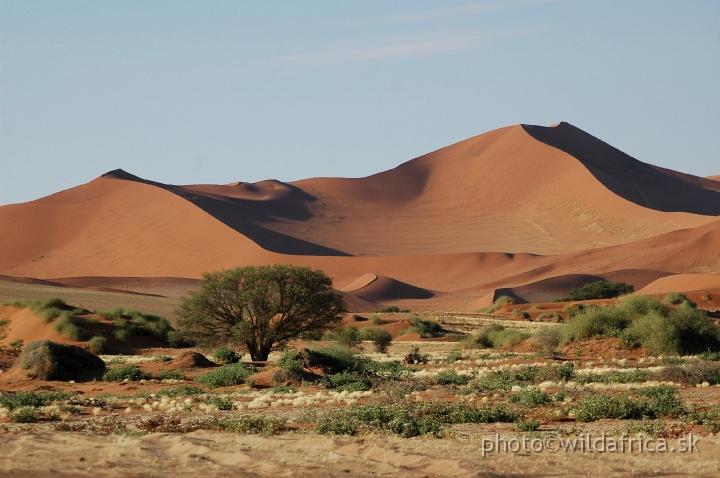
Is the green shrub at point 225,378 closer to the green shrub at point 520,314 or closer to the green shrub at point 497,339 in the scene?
the green shrub at point 497,339

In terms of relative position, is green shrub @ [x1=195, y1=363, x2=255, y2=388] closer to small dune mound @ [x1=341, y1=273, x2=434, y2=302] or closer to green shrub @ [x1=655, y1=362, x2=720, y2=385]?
green shrub @ [x1=655, y1=362, x2=720, y2=385]

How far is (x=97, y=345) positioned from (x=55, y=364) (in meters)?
11.1

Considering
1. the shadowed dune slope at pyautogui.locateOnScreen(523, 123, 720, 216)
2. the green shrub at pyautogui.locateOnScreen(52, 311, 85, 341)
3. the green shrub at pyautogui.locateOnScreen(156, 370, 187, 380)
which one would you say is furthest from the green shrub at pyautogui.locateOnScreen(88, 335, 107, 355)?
the shadowed dune slope at pyautogui.locateOnScreen(523, 123, 720, 216)

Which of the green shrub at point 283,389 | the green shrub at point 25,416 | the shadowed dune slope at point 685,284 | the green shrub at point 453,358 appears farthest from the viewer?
the shadowed dune slope at point 685,284

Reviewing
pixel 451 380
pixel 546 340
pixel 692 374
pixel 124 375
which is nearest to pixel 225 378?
pixel 124 375

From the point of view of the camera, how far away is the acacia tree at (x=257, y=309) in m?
26.2

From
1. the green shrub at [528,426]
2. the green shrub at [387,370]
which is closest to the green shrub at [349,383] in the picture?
the green shrub at [387,370]

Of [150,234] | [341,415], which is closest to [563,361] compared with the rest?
[341,415]

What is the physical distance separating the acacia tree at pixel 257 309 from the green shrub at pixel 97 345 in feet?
18.1

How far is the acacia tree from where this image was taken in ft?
86.0

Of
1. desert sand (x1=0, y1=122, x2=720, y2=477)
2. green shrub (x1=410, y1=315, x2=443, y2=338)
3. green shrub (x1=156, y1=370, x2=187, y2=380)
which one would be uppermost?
desert sand (x1=0, y1=122, x2=720, y2=477)

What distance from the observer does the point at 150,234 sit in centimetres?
10056

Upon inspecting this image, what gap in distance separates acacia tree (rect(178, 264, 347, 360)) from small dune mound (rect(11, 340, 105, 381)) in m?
4.96

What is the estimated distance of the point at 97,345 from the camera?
31.2 metres
